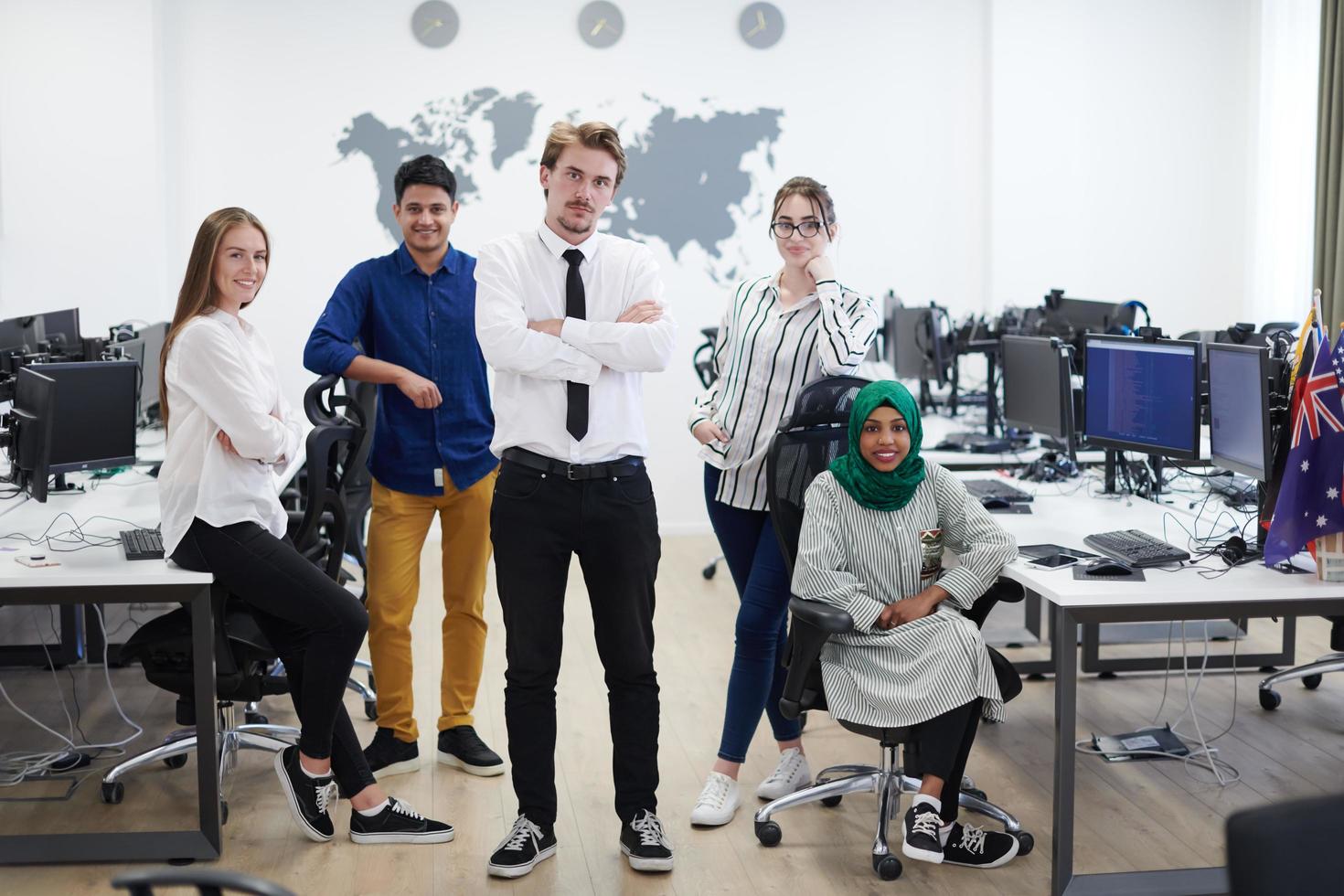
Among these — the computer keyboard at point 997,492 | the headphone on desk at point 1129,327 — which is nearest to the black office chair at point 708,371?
the headphone on desk at point 1129,327

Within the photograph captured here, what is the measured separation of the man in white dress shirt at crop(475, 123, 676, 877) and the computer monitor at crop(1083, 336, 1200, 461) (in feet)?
5.10

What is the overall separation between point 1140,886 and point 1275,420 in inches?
45.7

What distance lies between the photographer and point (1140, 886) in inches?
111

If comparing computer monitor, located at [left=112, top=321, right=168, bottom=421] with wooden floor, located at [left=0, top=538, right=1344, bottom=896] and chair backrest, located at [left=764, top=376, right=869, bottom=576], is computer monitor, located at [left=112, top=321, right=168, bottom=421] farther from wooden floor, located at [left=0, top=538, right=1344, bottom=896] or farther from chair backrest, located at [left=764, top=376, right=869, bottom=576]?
chair backrest, located at [left=764, top=376, right=869, bottom=576]

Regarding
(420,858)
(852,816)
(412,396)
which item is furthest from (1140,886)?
(412,396)

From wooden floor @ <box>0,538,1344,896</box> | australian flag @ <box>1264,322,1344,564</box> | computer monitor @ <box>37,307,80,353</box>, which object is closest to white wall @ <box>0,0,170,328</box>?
computer monitor @ <box>37,307,80,353</box>

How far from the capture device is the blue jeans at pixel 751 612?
128 inches

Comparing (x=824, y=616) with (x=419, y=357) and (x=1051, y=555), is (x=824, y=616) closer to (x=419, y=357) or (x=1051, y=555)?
(x=1051, y=555)

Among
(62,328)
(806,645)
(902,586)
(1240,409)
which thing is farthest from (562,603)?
(62,328)

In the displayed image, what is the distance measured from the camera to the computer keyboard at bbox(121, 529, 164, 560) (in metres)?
3.07

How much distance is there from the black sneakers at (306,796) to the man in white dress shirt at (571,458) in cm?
48

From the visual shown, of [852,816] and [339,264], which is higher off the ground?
[339,264]

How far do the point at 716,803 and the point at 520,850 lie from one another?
0.55 meters

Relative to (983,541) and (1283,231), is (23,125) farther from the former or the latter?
(1283,231)
